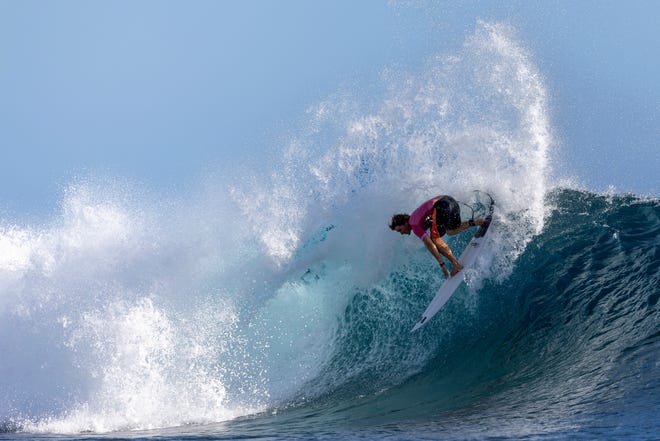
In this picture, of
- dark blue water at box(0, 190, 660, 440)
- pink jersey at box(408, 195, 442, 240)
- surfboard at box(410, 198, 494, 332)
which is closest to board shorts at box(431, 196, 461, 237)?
pink jersey at box(408, 195, 442, 240)

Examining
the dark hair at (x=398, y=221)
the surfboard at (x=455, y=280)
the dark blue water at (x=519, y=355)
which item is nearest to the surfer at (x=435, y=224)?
the dark hair at (x=398, y=221)

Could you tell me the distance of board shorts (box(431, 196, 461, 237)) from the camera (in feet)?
25.0

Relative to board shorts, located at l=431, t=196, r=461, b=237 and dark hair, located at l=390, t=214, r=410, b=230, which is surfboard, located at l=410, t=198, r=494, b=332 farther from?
dark hair, located at l=390, t=214, r=410, b=230

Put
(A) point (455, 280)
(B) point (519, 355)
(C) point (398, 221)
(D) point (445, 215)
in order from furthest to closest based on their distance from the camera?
(A) point (455, 280)
(D) point (445, 215)
(C) point (398, 221)
(B) point (519, 355)

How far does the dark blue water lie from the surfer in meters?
0.92

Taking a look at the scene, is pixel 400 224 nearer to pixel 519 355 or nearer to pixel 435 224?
pixel 435 224

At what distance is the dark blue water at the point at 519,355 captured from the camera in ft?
16.3

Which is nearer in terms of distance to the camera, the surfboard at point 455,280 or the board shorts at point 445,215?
the board shorts at point 445,215

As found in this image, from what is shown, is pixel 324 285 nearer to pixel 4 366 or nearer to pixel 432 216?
pixel 432 216

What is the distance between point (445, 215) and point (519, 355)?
6.39 ft

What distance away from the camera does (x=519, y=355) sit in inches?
280

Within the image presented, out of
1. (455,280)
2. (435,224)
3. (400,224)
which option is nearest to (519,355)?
(455,280)

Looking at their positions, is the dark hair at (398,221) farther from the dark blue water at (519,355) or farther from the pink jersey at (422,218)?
the dark blue water at (519,355)

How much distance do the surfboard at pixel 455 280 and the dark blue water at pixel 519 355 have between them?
0.72ft
